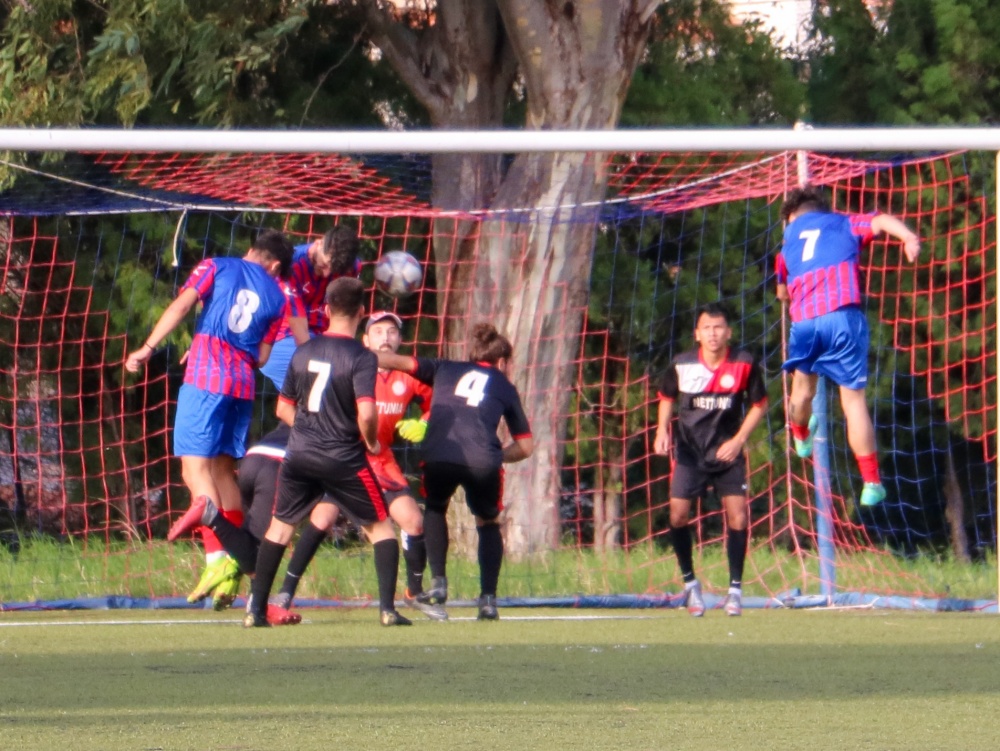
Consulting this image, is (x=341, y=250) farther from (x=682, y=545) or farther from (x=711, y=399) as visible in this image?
(x=682, y=545)

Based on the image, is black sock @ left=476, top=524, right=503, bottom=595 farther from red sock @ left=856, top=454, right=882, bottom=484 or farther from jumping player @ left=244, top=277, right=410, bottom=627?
red sock @ left=856, top=454, right=882, bottom=484

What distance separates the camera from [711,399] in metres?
8.05

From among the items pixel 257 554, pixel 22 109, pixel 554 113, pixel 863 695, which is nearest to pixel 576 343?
pixel 554 113

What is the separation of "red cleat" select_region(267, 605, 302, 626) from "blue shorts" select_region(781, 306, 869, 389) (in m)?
2.51

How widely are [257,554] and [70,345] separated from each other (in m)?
5.52

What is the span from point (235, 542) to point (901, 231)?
3113 mm

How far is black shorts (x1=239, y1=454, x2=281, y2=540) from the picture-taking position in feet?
24.9

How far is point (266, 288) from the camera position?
291 inches

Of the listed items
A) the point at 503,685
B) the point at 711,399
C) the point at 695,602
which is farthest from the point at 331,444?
the point at 711,399

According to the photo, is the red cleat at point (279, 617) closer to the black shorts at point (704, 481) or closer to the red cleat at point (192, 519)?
the red cleat at point (192, 519)

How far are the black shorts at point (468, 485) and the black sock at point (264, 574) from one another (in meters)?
1.19

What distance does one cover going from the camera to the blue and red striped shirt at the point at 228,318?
24.0 ft

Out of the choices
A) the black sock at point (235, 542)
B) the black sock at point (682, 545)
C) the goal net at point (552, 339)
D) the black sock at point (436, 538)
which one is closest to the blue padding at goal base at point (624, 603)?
the goal net at point (552, 339)

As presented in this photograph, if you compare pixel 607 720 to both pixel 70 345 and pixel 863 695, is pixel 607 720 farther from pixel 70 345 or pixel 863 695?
pixel 70 345
